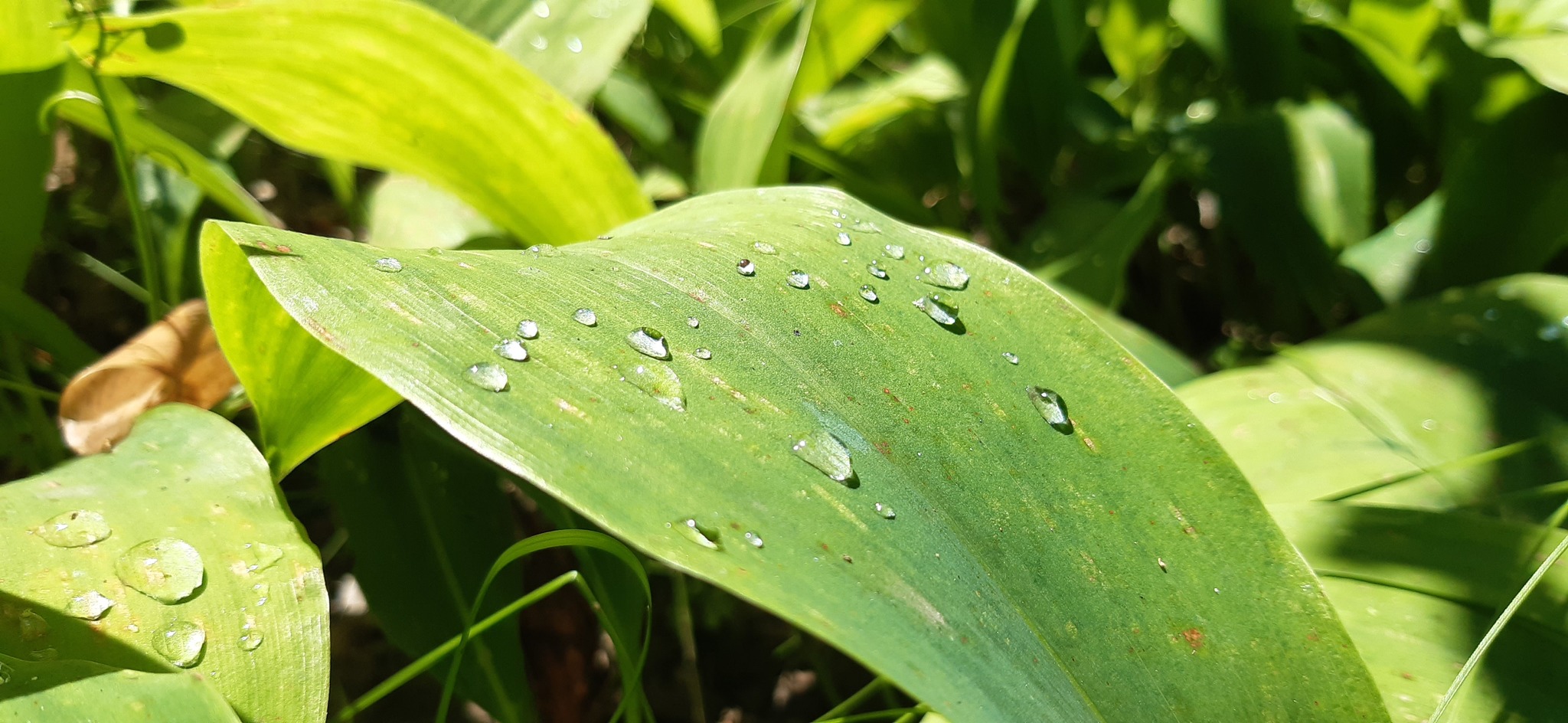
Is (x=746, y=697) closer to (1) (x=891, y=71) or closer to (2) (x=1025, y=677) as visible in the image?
(2) (x=1025, y=677)

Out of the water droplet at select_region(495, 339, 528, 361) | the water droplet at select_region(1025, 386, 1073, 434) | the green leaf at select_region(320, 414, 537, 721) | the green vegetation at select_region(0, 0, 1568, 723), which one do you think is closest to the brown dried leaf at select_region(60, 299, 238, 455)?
the green vegetation at select_region(0, 0, 1568, 723)

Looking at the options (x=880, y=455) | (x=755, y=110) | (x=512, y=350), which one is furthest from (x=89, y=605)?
(x=755, y=110)

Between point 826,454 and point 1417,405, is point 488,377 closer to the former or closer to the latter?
point 826,454

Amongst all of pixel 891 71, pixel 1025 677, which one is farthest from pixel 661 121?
pixel 1025 677

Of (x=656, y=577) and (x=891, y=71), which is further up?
(x=891, y=71)

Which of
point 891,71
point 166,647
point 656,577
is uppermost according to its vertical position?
point 891,71

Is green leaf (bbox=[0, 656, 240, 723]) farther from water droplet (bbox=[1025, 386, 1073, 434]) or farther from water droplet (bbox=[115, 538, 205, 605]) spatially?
water droplet (bbox=[1025, 386, 1073, 434])
